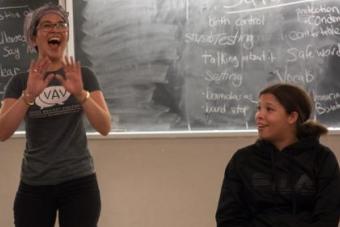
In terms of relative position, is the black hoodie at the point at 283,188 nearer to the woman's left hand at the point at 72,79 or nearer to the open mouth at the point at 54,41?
the woman's left hand at the point at 72,79

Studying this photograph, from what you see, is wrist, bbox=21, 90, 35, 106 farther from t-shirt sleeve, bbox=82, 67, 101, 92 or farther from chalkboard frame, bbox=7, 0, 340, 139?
chalkboard frame, bbox=7, 0, 340, 139

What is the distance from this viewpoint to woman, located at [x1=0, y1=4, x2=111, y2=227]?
5.89 feet

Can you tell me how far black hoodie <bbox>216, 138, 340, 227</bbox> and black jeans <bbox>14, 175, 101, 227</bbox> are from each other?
50cm

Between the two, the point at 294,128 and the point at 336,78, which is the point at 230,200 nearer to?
the point at 294,128

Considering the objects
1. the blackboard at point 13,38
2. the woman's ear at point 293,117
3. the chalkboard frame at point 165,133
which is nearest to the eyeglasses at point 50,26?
the woman's ear at point 293,117

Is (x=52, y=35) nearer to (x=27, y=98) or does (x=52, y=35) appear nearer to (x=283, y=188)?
(x=27, y=98)

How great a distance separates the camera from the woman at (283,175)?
5.93ft

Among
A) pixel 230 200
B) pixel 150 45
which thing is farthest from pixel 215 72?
pixel 230 200

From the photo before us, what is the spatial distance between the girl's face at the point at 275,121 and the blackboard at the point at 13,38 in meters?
1.76

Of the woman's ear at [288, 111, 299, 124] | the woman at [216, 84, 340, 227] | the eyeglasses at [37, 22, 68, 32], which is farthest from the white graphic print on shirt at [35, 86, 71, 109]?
the woman's ear at [288, 111, 299, 124]

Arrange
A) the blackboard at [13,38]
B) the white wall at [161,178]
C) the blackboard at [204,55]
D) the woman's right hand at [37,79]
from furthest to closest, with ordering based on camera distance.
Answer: the blackboard at [13,38] < the white wall at [161,178] < the blackboard at [204,55] < the woman's right hand at [37,79]

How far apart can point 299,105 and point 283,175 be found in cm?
28

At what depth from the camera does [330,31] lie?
106 inches

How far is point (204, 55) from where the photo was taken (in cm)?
286
